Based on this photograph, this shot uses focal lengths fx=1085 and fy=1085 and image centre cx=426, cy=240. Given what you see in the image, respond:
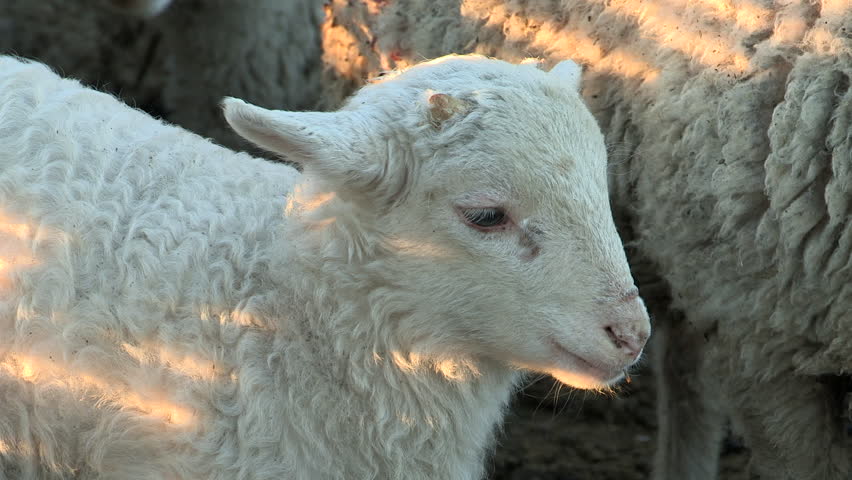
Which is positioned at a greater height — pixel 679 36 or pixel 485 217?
pixel 679 36

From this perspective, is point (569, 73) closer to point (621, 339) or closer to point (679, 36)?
point (679, 36)

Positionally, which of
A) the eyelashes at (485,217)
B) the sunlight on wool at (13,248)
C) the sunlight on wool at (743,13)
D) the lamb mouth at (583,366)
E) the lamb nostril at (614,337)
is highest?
the sunlight on wool at (743,13)

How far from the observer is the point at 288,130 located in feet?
8.63

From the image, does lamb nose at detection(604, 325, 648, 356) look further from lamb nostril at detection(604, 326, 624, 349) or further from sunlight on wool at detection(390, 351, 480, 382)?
sunlight on wool at detection(390, 351, 480, 382)

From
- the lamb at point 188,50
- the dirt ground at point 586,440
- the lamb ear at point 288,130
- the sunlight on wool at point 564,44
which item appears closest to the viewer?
the lamb ear at point 288,130

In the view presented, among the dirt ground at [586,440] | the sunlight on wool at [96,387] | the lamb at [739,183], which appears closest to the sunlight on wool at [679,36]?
the lamb at [739,183]

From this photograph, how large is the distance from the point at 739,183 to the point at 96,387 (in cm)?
213

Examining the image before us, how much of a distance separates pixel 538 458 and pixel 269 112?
3.20 metres

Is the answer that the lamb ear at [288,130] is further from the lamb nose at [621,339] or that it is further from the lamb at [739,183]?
the lamb at [739,183]

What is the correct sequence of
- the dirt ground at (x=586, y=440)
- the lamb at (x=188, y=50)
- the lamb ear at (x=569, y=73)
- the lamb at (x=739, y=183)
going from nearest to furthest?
the lamb ear at (x=569, y=73), the lamb at (x=739, y=183), the dirt ground at (x=586, y=440), the lamb at (x=188, y=50)

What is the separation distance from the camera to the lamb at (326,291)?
9.04 ft

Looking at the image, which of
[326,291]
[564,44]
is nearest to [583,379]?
[326,291]

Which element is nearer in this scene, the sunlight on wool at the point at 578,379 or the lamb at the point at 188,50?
the sunlight on wool at the point at 578,379

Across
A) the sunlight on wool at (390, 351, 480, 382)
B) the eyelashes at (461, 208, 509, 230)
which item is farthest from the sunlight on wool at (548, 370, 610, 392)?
the eyelashes at (461, 208, 509, 230)
